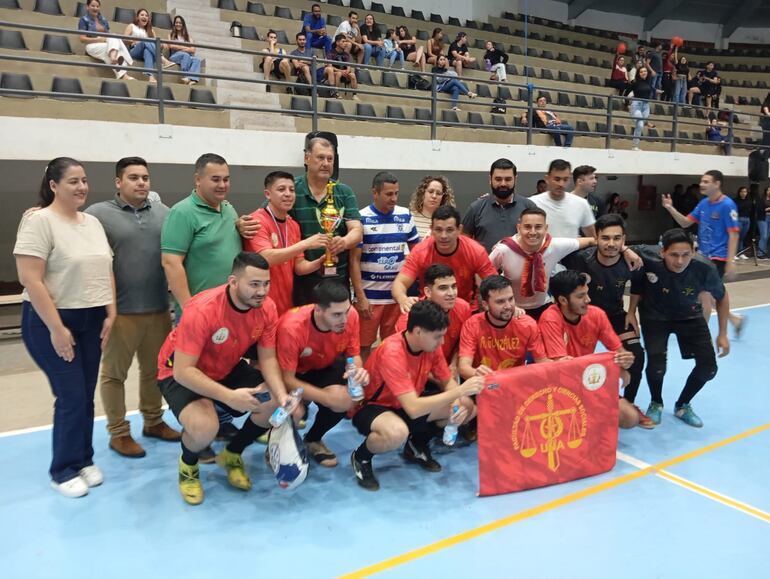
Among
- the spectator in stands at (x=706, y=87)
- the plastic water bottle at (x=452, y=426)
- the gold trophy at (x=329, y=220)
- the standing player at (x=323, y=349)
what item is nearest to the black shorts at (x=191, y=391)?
the standing player at (x=323, y=349)

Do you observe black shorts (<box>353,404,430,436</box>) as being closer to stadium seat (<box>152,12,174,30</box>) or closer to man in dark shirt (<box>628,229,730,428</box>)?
man in dark shirt (<box>628,229,730,428</box>)

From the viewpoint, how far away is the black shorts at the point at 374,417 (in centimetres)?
355

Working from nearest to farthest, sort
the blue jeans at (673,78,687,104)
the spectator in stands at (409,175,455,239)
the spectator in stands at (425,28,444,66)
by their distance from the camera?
the spectator in stands at (409,175,455,239) → the spectator in stands at (425,28,444,66) → the blue jeans at (673,78,687,104)

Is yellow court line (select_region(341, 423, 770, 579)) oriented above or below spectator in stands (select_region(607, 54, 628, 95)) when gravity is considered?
below

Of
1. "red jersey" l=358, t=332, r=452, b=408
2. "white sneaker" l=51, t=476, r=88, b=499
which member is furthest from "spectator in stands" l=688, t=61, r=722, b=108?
"white sneaker" l=51, t=476, r=88, b=499

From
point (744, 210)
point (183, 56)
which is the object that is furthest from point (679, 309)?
point (744, 210)

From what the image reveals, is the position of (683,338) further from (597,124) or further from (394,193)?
(597,124)

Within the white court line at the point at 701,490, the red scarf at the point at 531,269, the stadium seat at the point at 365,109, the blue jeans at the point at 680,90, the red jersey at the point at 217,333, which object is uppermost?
the blue jeans at the point at 680,90

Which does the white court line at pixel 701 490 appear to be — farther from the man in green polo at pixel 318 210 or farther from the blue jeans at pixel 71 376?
the blue jeans at pixel 71 376

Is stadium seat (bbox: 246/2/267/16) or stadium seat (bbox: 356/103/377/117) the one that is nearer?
stadium seat (bbox: 356/103/377/117)

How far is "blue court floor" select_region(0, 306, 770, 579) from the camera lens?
279cm

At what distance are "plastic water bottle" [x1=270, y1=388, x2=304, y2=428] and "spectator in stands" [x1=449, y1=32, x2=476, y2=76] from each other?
12100 mm

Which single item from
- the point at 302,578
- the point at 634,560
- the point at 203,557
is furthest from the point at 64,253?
the point at 634,560

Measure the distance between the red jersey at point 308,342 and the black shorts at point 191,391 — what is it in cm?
24
